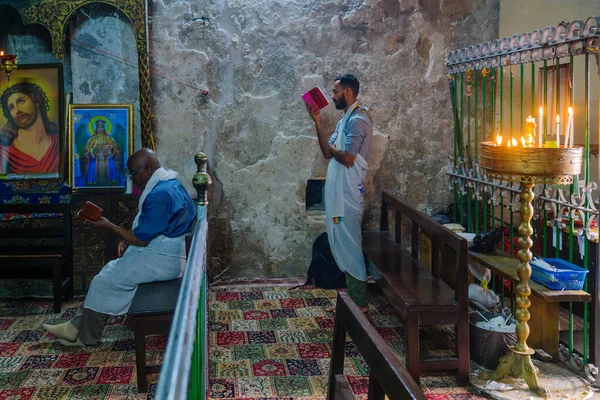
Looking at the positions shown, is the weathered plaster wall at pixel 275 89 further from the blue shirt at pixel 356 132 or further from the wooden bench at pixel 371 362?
the wooden bench at pixel 371 362

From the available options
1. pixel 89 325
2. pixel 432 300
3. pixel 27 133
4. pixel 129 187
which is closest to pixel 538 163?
pixel 432 300

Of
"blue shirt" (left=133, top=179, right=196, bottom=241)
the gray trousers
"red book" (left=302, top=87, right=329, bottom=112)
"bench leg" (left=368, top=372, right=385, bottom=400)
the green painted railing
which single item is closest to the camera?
the green painted railing

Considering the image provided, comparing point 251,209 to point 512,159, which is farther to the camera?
point 251,209

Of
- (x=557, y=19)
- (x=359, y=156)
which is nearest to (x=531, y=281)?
(x=359, y=156)

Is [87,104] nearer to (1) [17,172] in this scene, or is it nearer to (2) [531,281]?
(1) [17,172]

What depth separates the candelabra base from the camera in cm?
370

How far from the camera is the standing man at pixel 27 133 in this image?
5.87 meters

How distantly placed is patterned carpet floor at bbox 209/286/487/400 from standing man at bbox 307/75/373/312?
1.55ft

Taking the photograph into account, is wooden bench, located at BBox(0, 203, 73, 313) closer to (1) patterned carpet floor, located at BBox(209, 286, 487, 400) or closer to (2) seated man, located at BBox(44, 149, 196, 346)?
(2) seated man, located at BBox(44, 149, 196, 346)

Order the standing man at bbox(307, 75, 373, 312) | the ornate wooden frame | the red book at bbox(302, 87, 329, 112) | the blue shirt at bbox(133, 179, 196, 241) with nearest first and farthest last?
the blue shirt at bbox(133, 179, 196, 241) → the red book at bbox(302, 87, 329, 112) → the standing man at bbox(307, 75, 373, 312) → the ornate wooden frame

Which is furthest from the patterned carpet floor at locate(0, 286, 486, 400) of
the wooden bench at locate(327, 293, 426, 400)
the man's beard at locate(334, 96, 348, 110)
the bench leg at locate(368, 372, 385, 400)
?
the bench leg at locate(368, 372, 385, 400)

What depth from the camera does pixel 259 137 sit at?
618 centimetres

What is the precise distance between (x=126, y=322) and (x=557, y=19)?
16.5 ft

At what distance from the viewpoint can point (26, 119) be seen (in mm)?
5891
